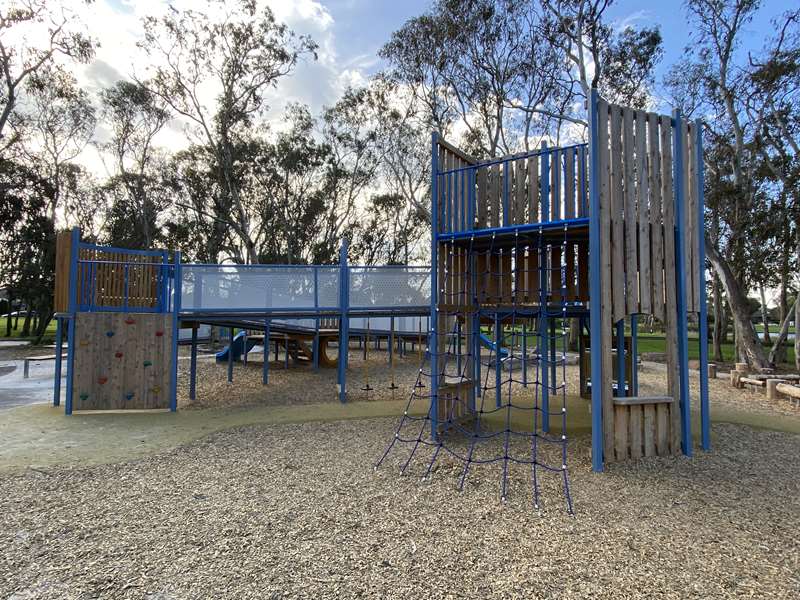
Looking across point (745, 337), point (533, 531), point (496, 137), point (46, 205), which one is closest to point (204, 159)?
point (46, 205)

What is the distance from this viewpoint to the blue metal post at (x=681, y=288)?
6.13 meters

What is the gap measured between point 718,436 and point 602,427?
274 centimetres

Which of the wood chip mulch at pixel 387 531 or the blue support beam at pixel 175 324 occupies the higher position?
the blue support beam at pixel 175 324

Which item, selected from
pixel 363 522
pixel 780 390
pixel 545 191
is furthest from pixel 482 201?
pixel 780 390

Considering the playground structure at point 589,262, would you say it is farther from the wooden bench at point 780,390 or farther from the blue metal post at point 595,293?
the wooden bench at point 780,390

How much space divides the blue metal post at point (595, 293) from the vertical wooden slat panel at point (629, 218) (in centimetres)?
44

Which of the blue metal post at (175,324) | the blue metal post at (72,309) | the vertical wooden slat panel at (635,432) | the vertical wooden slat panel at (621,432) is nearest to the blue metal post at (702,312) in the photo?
the vertical wooden slat panel at (635,432)

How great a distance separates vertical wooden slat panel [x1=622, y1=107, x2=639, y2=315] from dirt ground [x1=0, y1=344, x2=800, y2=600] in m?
1.91

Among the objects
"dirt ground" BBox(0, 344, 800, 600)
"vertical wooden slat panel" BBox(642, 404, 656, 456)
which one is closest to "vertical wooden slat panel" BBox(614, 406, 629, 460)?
"dirt ground" BBox(0, 344, 800, 600)

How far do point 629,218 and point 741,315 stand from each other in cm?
1200

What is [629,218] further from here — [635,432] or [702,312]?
[635,432]

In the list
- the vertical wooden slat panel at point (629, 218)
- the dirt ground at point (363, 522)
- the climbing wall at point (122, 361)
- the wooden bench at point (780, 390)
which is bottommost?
the dirt ground at point (363, 522)

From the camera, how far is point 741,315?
15117 mm

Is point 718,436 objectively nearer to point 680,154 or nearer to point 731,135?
point 680,154
